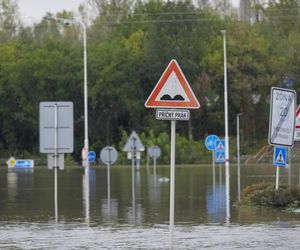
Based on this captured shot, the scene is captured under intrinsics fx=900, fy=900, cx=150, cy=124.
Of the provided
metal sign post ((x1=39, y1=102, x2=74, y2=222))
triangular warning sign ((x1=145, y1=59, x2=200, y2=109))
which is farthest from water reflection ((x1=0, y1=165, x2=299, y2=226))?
triangular warning sign ((x1=145, y1=59, x2=200, y2=109))

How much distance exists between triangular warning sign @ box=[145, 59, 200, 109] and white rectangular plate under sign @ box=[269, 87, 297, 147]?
851cm

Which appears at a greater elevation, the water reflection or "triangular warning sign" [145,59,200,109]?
"triangular warning sign" [145,59,200,109]

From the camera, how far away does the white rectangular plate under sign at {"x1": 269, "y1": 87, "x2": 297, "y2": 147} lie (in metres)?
21.1

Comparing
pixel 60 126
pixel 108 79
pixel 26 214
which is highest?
pixel 108 79

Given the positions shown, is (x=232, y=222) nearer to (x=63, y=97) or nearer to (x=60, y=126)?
(x=60, y=126)

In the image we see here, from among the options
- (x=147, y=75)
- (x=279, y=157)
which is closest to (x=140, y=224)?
(x=279, y=157)

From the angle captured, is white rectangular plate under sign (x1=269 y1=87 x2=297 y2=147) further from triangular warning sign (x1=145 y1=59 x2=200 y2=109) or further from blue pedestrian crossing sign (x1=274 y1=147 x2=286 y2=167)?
triangular warning sign (x1=145 y1=59 x2=200 y2=109)

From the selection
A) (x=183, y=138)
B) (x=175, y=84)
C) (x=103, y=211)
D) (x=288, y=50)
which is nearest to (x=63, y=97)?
(x=183, y=138)

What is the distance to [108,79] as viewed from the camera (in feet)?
281

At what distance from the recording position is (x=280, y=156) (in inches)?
866

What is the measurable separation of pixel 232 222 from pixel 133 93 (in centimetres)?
6881

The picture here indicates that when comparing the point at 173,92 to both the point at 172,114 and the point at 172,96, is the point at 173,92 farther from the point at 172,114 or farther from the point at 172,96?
the point at 172,114

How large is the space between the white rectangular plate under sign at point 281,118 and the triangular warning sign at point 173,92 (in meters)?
8.51

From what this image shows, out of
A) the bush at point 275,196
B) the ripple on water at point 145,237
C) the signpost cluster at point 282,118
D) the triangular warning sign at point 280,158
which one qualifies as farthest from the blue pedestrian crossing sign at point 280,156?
the ripple on water at point 145,237
